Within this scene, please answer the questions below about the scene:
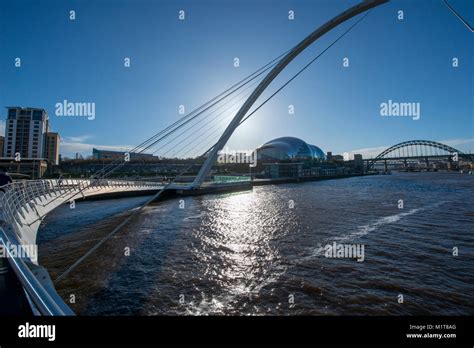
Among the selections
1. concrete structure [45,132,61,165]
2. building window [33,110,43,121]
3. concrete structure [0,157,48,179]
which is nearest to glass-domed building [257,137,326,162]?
concrete structure [0,157,48,179]

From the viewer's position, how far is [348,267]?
724 cm

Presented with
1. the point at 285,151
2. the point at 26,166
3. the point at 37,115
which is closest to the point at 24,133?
the point at 37,115

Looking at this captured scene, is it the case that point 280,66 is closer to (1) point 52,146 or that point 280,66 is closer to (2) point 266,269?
(2) point 266,269

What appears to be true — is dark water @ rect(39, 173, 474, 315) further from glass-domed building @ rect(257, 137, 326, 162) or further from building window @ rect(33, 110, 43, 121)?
building window @ rect(33, 110, 43, 121)

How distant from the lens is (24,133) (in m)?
88.8

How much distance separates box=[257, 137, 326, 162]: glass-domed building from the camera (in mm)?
107062

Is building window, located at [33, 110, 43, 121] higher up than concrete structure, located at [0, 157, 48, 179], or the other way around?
building window, located at [33, 110, 43, 121]

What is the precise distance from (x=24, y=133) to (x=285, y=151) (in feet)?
370

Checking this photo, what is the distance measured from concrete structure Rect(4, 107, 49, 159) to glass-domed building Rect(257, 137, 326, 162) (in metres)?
97.3

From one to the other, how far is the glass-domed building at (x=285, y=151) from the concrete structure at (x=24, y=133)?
97342mm

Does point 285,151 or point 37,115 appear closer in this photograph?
point 37,115

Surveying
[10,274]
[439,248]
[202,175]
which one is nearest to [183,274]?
[10,274]

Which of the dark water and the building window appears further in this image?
the building window

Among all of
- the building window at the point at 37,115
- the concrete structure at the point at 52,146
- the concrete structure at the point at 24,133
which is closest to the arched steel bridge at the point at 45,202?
the concrete structure at the point at 24,133
